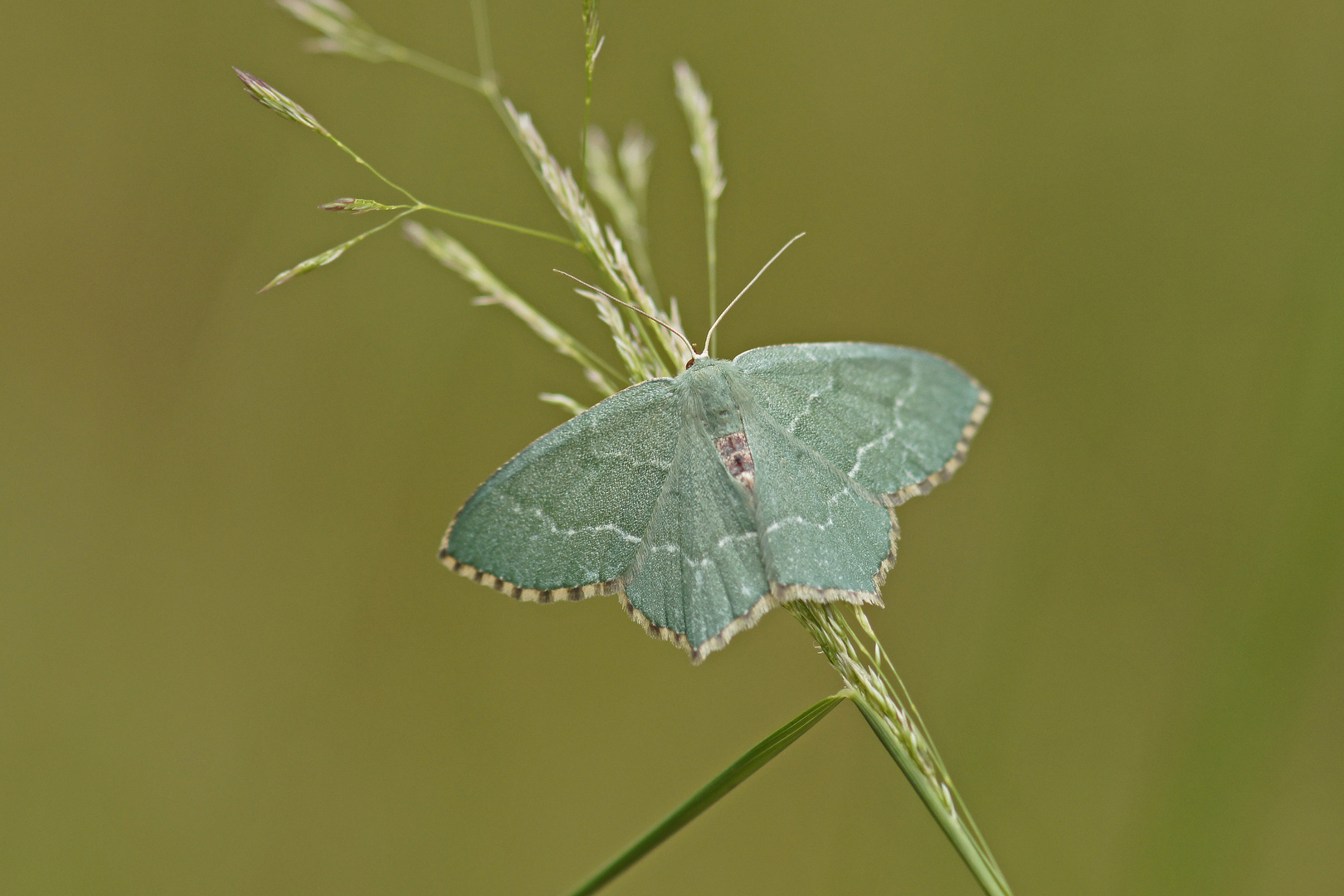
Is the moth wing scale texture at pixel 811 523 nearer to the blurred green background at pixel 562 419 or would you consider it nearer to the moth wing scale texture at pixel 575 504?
the moth wing scale texture at pixel 575 504

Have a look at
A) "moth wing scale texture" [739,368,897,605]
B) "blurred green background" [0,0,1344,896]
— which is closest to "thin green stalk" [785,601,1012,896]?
"moth wing scale texture" [739,368,897,605]

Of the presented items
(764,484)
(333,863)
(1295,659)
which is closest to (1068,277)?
(1295,659)

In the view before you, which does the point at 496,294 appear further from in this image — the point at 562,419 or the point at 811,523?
the point at 562,419

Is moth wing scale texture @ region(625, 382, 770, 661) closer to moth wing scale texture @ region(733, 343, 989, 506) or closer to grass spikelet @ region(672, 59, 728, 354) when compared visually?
moth wing scale texture @ region(733, 343, 989, 506)

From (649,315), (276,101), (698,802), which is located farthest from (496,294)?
(698,802)

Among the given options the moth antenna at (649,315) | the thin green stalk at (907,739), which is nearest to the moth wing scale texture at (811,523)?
the thin green stalk at (907,739)

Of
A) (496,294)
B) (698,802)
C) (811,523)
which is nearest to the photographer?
(698,802)
